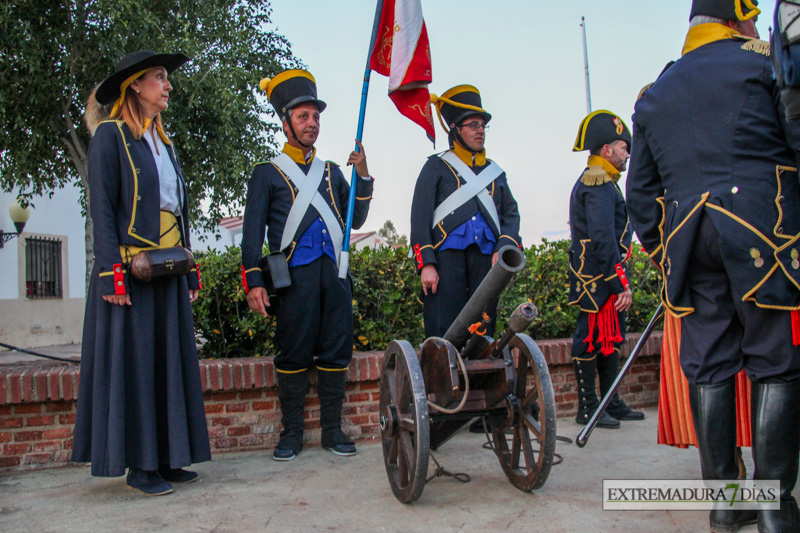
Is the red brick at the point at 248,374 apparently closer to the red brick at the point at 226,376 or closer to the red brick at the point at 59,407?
the red brick at the point at 226,376

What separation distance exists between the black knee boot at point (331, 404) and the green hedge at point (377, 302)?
715mm

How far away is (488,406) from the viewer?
3.22 meters

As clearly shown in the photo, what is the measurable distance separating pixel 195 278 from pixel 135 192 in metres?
0.59

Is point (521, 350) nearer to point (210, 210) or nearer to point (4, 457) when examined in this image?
point (4, 457)

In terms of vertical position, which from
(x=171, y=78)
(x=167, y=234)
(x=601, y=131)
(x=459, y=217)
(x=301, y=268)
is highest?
(x=171, y=78)

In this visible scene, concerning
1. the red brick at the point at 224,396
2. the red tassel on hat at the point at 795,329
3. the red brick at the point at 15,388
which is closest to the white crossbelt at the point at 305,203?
the red brick at the point at 224,396

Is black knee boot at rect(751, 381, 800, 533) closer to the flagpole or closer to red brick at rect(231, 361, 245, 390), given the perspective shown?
the flagpole

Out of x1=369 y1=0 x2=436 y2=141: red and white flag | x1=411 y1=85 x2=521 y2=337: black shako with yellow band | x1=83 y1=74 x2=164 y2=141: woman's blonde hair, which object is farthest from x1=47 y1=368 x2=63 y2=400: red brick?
x1=369 y1=0 x2=436 y2=141: red and white flag

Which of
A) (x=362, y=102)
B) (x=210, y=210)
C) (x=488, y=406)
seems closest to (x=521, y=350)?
(x=488, y=406)

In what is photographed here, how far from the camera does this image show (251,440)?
4.32 meters

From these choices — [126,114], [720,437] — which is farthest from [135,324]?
[720,437]

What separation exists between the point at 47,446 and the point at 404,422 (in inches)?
89.3

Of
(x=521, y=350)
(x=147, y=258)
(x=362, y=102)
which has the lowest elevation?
(x=521, y=350)

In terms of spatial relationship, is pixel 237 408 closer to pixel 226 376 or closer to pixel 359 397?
pixel 226 376
